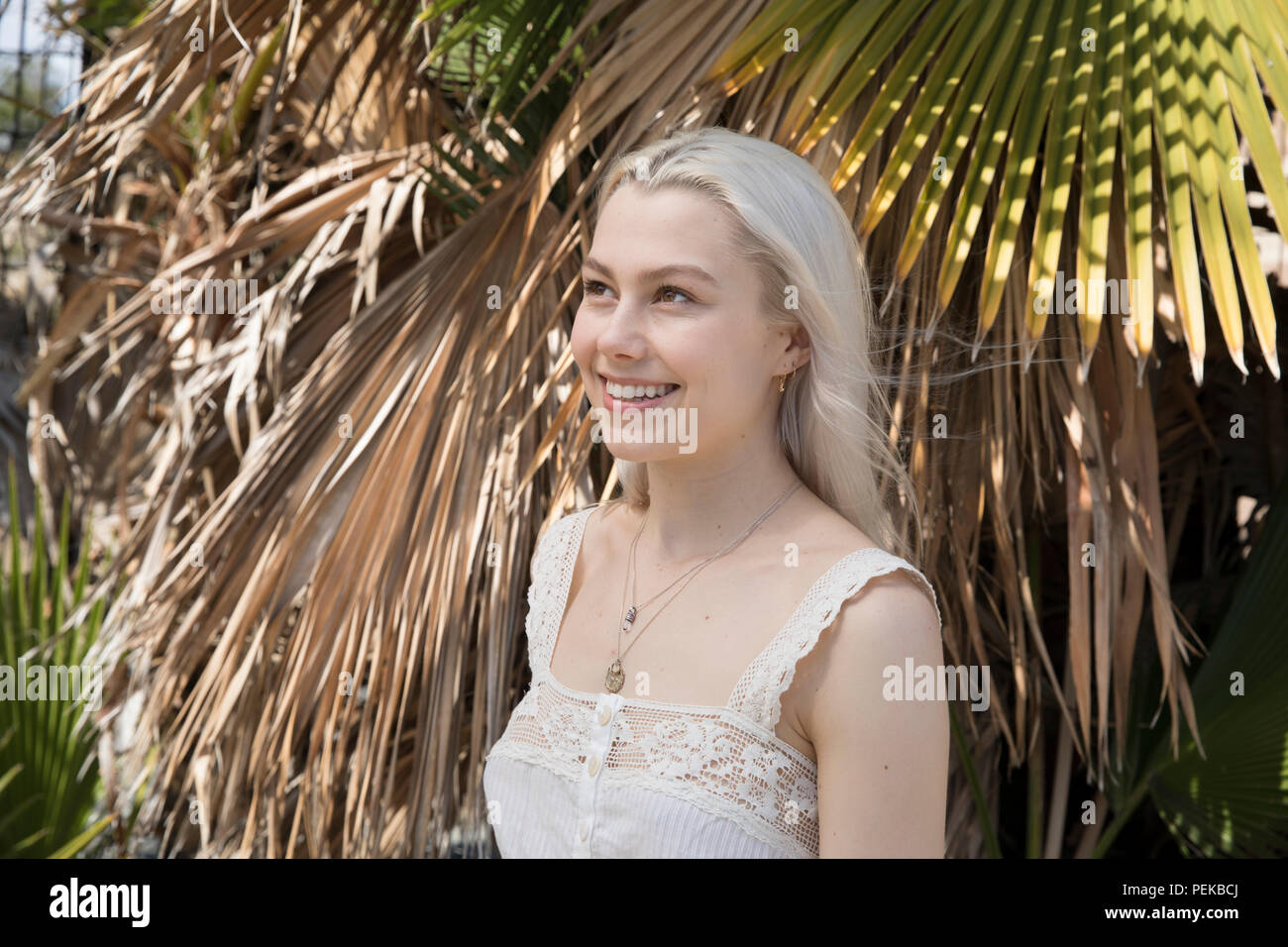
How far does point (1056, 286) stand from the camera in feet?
6.01

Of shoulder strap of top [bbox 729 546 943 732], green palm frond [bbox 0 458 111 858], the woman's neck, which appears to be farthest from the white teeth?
green palm frond [bbox 0 458 111 858]

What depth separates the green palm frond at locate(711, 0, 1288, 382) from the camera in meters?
1.58

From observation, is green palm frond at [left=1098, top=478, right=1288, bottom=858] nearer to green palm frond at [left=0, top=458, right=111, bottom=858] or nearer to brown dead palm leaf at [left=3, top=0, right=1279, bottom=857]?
brown dead palm leaf at [left=3, top=0, right=1279, bottom=857]

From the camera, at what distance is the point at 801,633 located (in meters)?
1.21

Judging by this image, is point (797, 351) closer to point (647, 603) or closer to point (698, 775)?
point (647, 603)

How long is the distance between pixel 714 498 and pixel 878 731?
35cm

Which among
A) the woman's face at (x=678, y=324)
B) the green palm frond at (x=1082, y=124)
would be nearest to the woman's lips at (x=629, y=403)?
the woman's face at (x=678, y=324)

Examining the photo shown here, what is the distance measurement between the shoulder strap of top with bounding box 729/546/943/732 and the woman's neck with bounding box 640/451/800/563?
16 centimetres

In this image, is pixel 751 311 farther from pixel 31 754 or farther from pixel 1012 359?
pixel 31 754

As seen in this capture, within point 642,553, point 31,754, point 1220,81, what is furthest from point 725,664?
point 31,754

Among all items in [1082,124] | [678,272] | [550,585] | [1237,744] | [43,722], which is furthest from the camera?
[43,722]

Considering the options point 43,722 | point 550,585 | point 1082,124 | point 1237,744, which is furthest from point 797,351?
point 43,722

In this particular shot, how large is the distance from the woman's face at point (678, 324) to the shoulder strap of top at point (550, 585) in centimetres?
28

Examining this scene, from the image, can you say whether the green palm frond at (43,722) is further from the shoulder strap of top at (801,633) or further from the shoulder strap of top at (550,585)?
the shoulder strap of top at (801,633)
